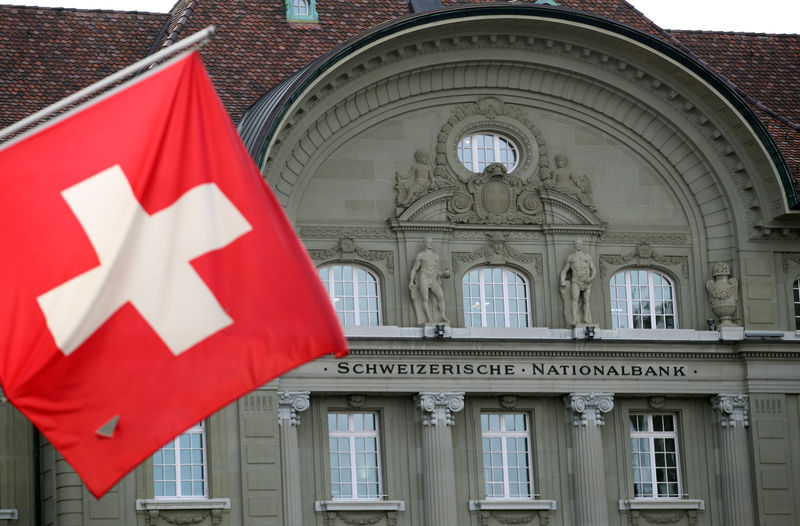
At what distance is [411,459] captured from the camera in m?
40.6

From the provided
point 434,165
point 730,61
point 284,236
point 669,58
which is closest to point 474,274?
point 434,165

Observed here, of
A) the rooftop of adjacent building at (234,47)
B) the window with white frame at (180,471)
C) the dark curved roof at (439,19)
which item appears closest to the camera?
the window with white frame at (180,471)

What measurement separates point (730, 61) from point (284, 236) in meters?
31.6

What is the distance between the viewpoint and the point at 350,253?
41062 millimetres

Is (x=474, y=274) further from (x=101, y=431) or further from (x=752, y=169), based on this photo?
(x=101, y=431)

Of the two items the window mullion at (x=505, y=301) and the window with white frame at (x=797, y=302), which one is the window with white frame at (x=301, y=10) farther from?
the window with white frame at (x=797, y=302)

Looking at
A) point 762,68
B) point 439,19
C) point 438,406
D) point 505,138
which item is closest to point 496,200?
point 505,138

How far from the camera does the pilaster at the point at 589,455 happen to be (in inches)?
1610

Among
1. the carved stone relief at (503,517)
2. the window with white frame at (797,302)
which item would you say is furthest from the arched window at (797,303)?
the carved stone relief at (503,517)

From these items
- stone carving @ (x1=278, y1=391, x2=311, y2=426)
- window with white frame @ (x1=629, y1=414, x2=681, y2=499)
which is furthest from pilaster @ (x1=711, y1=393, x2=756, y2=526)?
stone carving @ (x1=278, y1=391, x2=311, y2=426)

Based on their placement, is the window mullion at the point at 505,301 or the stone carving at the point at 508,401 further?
the window mullion at the point at 505,301

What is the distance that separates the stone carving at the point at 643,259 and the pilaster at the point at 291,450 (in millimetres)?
6708

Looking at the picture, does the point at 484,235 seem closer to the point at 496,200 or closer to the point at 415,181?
the point at 496,200

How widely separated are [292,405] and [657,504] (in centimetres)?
735
